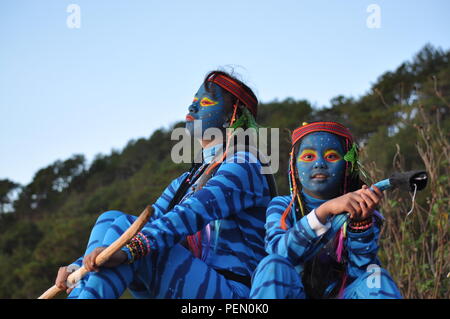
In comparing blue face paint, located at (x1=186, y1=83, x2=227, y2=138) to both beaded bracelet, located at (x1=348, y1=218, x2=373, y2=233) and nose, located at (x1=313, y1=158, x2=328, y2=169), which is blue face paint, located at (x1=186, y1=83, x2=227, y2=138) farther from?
beaded bracelet, located at (x1=348, y1=218, x2=373, y2=233)

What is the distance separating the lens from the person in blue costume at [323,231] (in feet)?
9.21

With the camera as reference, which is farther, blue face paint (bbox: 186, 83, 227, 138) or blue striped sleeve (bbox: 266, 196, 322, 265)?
blue face paint (bbox: 186, 83, 227, 138)

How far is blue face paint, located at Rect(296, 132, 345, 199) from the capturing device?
3264 millimetres

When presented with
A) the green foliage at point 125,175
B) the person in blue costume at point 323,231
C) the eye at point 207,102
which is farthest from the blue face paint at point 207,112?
the green foliage at point 125,175

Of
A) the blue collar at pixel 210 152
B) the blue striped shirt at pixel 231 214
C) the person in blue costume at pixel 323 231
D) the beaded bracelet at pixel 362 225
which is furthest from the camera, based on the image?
the blue collar at pixel 210 152

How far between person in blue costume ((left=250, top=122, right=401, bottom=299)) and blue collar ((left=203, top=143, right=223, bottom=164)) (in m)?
0.66

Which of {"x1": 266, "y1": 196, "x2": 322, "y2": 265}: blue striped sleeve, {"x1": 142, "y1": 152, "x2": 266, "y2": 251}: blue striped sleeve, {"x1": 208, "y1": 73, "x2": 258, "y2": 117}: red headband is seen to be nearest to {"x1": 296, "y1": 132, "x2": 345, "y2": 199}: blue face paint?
{"x1": 266, "y1": 196, "x2": 322, "y2": 265}: blue striped sleeve

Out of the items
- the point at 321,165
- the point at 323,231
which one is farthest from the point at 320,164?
the point at 323,231

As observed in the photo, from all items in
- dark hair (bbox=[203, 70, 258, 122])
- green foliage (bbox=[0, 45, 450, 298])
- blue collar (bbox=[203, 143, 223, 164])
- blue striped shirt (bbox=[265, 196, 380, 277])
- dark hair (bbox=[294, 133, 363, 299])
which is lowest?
dark hair (bbox=[294, 133, 363, 299])

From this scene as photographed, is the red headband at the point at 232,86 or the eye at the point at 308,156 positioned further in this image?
the red headband at the point at 232,86

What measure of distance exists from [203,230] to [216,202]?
0.30 metres

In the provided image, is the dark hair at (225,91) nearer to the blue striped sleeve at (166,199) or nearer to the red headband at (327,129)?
the blue striped sleeve at (166,199)

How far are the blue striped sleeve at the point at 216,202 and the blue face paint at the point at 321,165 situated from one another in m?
0.40
